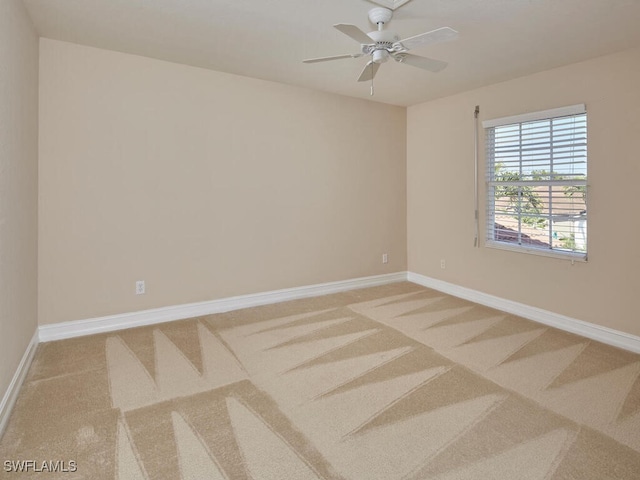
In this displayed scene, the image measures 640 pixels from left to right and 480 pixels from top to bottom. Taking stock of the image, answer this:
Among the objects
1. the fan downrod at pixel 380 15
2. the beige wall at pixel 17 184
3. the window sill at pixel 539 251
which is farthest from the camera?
the window sill at pixel 539 251

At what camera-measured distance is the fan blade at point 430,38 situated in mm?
2150

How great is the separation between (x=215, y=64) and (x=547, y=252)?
12.1ft

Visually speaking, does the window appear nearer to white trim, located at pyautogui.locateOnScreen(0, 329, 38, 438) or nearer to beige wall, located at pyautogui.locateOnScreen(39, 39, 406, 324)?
beige wall, located at pyautogui.locateOnScreen(39, 39, 406, 324)

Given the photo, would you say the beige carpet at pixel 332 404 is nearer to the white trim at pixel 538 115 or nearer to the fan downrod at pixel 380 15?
the white trim at pixel 538 115

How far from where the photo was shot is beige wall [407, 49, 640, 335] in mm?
3143

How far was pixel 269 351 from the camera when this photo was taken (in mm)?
3045

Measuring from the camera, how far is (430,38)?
2250 mm

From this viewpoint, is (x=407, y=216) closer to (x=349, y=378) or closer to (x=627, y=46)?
(x=627, y=46)

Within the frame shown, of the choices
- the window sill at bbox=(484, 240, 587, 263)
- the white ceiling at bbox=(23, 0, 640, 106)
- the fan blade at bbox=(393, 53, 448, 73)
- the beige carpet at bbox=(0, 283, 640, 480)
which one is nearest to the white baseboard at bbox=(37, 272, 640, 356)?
the beige carpet at bbox=(0, 283, 640, 480)

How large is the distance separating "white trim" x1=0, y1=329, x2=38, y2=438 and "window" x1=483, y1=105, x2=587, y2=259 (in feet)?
14.2

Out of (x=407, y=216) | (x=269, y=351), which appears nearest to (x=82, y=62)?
(x=269, y=351)

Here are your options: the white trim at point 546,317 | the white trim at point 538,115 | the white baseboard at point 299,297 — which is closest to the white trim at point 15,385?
the white baseboard at point 299,297

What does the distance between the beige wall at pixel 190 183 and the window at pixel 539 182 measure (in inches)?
57.7

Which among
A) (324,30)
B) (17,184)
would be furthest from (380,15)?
(17,184)
